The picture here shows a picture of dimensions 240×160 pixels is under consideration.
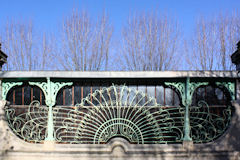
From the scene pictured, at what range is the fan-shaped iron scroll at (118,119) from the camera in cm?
558

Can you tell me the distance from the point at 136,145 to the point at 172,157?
3.08 feet

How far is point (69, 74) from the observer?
18.0 ft

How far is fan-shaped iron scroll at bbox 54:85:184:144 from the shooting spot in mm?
5582

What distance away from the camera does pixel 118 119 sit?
557 cm

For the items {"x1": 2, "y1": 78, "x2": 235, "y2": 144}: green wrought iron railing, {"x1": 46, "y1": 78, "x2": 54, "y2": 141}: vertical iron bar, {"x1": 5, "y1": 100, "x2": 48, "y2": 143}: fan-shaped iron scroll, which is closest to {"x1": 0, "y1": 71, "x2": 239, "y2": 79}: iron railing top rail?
{"x1": 2, "y1": 78, "x2": 235, "y2": 144}: green wrought iron railing

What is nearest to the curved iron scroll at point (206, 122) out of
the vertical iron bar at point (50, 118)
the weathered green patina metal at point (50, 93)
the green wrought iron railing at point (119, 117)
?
the green wrought iron railing at point (119, 117)

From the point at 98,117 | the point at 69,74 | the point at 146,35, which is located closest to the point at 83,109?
the point at 98,117

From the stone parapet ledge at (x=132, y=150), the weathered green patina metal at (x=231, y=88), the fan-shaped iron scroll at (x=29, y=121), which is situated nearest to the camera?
the stone parapet ledge at (x=132, y=150)

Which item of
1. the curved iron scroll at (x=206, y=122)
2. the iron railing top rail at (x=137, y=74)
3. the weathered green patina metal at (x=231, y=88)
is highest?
the iron railing top rail at (x=137, y=74)

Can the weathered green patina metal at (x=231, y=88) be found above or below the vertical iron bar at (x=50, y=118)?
above

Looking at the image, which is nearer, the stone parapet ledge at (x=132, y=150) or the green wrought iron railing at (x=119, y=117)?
the stone parapet ledge at (x=132, y=150)

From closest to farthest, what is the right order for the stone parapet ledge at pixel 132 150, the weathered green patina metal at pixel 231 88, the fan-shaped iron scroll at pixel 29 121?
1. the stone parapet ledge at pixel 132 150
2. the weathered green patina metal at pixel 231 88
3. the fan-shaped iron scroll at pixel 29 121

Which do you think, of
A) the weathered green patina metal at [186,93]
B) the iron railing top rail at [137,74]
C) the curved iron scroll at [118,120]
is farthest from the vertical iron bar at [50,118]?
the weathered green patina metal at [186,93]

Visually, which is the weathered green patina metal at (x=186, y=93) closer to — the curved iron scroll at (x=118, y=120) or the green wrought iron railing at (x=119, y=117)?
the green wrought iron railing at (x=119, y=117)
